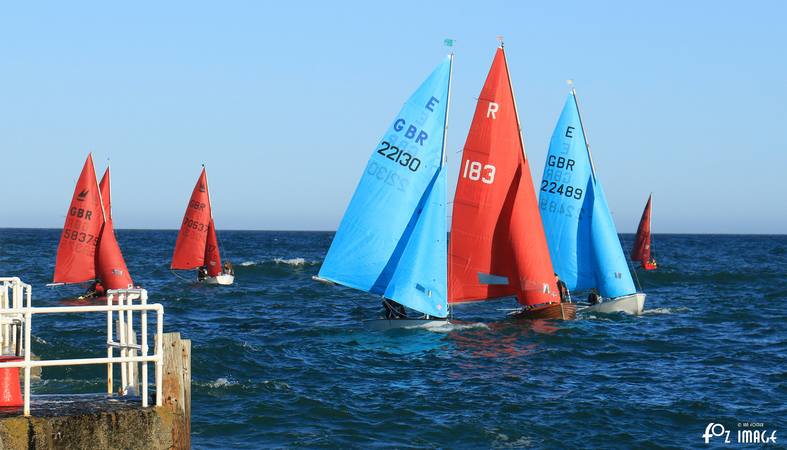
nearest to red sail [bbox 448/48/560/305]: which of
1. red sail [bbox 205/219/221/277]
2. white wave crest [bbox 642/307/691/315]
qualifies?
white wave crest [bbox 642/307/691/315]

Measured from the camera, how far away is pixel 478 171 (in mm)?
34781

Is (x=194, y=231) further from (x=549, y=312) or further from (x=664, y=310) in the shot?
(x=549, y=312)

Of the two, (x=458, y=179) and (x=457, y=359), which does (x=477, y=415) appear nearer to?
(x=457, y=359)

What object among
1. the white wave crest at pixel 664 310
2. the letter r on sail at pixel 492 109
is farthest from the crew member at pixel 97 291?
the white wave crest at pixel 664 310

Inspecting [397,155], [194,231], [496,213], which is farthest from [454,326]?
[194,231]

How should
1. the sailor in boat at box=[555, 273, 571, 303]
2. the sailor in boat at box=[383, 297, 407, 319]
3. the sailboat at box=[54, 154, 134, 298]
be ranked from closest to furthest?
the sailor in boat at box=[383, 297, 407, 319]
the sailor in boat at box=[555, 273, 571, 303]
the sailboat at box=[54, 154, 134, 298]

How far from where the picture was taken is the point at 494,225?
35344mm

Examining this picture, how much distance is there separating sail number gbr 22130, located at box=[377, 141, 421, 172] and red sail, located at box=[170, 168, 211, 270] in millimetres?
29971

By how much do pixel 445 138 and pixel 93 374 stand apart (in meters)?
14.7

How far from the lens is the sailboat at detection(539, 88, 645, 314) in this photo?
41.0 meters

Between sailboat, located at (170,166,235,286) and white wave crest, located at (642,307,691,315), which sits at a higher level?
sailboat, located at (170,166,235,286)

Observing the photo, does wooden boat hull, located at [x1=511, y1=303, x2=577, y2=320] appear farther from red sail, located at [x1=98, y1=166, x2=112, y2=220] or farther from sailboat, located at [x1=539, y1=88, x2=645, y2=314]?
red sail, located at [x1=98, y1=166, x2=112, y2=220]

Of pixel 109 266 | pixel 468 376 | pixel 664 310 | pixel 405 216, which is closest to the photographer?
pixel 468 376

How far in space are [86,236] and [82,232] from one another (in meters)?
0.27
